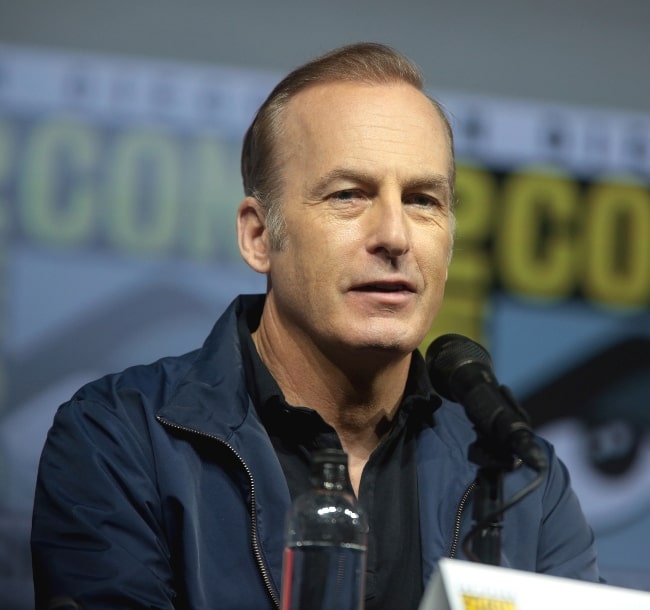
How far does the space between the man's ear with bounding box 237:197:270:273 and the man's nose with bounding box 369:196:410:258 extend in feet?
1.13

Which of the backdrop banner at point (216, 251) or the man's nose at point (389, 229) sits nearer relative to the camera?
the man's nose at point (389, 229)

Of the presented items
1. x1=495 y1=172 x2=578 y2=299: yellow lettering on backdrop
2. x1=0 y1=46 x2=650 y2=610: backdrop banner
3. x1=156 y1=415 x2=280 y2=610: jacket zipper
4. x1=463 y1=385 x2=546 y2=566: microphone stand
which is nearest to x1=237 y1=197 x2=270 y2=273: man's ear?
x1=156 y1=415 x2=280 y2=610: jacket zipper

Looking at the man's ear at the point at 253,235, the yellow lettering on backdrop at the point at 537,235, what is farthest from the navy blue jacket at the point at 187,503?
the yellow lettering on backdrop at the point at 537,235

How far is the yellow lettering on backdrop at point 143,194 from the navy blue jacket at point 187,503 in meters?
1.05

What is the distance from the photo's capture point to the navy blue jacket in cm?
198

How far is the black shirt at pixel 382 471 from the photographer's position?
7.11 ft

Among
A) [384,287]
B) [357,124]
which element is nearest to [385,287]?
[384,287]

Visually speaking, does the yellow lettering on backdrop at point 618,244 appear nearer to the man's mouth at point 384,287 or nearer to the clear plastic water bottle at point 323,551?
the man's mouth at point 384,287

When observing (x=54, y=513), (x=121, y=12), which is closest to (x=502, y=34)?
(x=121, y=12)

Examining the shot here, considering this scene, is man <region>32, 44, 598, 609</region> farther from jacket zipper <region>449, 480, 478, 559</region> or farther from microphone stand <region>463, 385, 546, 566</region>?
microphone stand <region>463, 385, 546, 566</region>

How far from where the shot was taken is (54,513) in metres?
2.05

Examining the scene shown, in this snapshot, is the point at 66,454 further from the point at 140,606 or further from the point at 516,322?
the point at 516,322

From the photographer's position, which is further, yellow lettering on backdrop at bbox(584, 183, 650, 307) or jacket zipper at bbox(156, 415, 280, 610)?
yellow lettering on backdrop at bbox(584, 183, 650, 307)

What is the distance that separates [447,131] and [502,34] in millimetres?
1348
